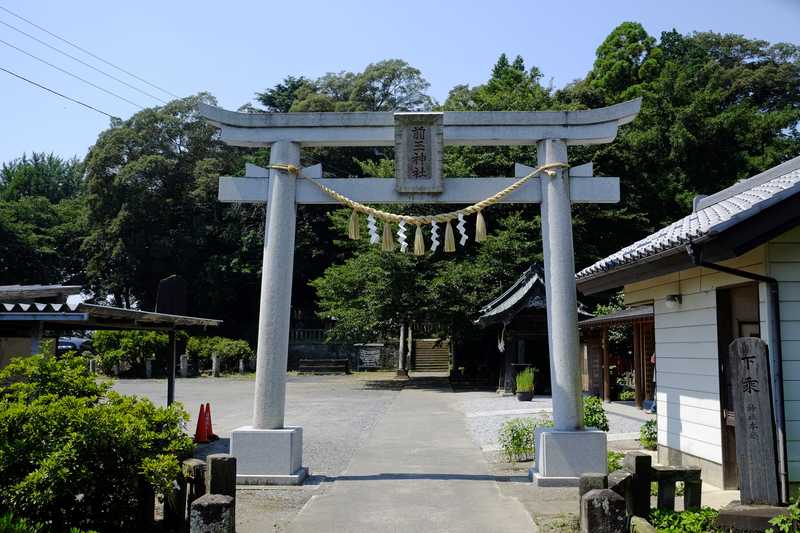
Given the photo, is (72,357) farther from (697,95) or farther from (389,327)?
(697,95)

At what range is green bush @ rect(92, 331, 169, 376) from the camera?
3375cm

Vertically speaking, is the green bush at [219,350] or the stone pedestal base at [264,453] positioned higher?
the green bush at [219,350]

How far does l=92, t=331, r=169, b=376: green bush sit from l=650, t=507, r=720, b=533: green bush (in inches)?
1216

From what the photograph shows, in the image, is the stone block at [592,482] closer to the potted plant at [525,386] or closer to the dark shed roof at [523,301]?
the potted plant at [525,386]

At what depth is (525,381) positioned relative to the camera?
22.7 meters

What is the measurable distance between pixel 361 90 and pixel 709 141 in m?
23.9

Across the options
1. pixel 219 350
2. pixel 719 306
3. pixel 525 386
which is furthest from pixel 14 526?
pixel 219 350

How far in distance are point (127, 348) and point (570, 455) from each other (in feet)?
97.8

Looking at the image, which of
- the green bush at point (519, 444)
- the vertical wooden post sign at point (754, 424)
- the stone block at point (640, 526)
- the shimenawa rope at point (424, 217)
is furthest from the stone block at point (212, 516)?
the green bush at point (519, 444)

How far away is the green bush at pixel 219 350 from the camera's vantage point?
36.8 meters

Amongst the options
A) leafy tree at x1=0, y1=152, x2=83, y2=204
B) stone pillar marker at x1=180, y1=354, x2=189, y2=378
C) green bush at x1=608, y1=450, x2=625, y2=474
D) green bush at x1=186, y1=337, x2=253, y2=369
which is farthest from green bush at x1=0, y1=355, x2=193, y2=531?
leafy tree at x1=0, y1=152, x2=83, y2=204

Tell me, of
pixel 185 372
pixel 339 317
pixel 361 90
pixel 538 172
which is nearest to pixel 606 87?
pixel 361 90

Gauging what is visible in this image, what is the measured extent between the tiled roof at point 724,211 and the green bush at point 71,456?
586 cm

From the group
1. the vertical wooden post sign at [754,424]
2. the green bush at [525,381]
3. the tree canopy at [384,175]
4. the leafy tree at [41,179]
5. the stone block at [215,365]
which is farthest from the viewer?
the leafy tree at [41,179]
